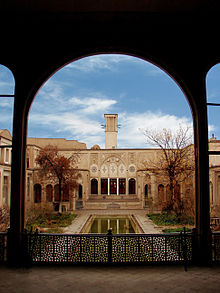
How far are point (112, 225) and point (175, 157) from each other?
5180 millimetres

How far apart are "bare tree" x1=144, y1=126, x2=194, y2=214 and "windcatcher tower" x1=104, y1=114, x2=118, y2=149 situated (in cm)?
1534

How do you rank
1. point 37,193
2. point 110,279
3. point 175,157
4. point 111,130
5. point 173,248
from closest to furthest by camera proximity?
point 110,279, point 173,248, point 175,157, point 37,193, point 111,130

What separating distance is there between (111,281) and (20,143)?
274 cm

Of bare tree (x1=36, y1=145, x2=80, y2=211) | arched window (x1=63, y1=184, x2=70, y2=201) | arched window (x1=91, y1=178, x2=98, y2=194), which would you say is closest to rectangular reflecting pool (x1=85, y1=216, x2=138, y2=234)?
arched window (x1=63, y1=184, x2=70, y2=201)

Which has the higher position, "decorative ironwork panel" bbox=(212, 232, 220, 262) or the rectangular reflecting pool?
"decorative ironwork panel" bbox=(212, 232, 220, 262)

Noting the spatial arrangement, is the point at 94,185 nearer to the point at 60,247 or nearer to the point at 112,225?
the point at 112,225

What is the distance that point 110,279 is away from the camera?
383 cm

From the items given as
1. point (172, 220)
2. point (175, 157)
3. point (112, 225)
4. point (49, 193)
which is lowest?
point (112, 225)

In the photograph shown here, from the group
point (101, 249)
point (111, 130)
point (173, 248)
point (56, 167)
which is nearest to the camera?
point (101, 249)

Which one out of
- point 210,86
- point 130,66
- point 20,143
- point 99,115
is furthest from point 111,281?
point 130,66

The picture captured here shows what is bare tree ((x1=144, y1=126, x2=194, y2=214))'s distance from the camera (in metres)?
14.1

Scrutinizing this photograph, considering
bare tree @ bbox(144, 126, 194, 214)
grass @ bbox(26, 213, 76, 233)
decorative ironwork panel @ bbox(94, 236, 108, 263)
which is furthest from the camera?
bare tree @ bbox(144, 126, 194, 214)

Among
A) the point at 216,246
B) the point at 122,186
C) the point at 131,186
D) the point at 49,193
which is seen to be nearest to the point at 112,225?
the point at 49,193

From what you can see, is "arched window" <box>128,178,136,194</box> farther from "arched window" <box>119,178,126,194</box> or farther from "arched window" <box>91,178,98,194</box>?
"arched window" <box>91,178,98,194</box>
